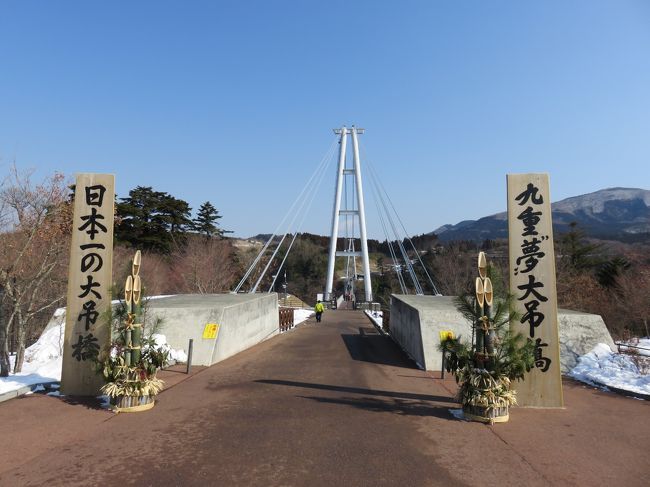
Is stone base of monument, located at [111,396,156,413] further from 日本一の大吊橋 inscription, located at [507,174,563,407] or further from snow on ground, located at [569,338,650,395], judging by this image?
snow on ground, located at [569,338,650,395]

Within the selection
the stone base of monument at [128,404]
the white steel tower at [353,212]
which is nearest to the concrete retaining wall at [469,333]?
the stone base of monument at [128,404]

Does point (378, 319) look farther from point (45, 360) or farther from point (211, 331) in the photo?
point (45, 360)

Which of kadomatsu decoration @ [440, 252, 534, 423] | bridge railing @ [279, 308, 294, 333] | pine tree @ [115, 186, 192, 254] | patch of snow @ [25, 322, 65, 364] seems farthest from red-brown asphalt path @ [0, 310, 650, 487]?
pine tree @ [115, 186, 192, 254]

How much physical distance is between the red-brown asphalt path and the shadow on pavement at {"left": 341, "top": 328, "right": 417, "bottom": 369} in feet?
8.02

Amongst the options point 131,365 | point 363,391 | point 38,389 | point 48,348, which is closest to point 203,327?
point 38,389

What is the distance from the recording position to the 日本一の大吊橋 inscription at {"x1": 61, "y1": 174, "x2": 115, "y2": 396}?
6.85 m

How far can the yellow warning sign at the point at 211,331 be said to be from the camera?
31.3 ft

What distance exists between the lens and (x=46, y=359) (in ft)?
34.4

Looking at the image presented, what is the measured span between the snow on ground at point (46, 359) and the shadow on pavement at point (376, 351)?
422 cm

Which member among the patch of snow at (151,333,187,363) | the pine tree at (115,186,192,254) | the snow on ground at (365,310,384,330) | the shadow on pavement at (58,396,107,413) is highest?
the pine tree at (115,186,192,254)

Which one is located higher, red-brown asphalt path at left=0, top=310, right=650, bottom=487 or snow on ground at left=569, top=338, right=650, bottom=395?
snow on ground at left=569, top=338, right=650, bottom=395

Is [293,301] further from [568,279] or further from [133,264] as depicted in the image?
[133,264]

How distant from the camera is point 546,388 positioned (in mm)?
6551

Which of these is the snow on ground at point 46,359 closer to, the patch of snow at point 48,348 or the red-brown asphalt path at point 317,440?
the patch of snow at point 48,348
